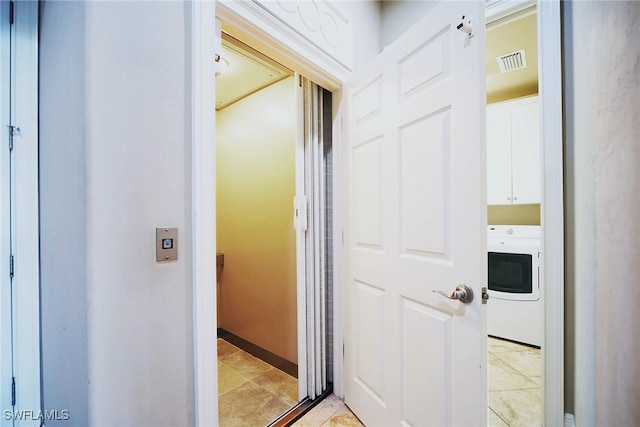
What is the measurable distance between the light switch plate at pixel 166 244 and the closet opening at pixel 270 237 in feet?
2.54

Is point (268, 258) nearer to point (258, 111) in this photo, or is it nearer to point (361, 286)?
point (361, 286)

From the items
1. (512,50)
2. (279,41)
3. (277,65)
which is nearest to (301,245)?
(279,41)

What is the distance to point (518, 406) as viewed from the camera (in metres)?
1.66

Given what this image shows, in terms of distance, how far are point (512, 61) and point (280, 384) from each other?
10.5 ft

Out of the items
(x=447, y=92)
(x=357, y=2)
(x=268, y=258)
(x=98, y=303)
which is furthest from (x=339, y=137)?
(x=98, y=303)

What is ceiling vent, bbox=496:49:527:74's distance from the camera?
2129 millimetres

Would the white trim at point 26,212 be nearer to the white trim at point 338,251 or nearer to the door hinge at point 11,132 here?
the door hinge at point 11,132

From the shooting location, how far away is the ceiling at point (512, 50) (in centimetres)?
151

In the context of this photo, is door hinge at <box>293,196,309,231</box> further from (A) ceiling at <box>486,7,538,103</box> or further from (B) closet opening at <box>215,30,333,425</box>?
(A) ceiling at <box>486,7,538,103</box>

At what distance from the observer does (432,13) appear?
3.50 ft

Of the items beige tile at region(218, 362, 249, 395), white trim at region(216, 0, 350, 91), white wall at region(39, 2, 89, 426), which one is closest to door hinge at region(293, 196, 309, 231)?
white trim at region(216, 0, 350, 91)

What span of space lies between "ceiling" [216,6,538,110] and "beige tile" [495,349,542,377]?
240cm

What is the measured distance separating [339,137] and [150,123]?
105 centimetres

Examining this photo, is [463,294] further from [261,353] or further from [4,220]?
[261,353]
